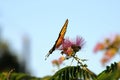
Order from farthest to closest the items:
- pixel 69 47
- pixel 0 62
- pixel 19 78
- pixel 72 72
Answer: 1. pixel 0 62
2. pixel 19 78
3. pixel 72 72
4. pixel 69 47

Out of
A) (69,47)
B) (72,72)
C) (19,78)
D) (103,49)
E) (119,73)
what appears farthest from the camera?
(19,78)

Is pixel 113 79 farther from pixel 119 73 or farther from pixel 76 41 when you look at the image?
→ pixel 76 41

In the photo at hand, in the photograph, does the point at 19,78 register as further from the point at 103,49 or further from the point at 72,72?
the point at 103,49

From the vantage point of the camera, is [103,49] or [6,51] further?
[6,51]

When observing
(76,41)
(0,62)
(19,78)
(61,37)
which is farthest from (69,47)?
(0,62)

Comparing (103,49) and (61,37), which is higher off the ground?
(61,37)

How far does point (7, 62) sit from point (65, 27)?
26.4 meters

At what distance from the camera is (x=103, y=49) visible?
10.5 ft

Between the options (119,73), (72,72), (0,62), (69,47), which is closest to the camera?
(119,73)

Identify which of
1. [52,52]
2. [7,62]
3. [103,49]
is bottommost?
[103,49]

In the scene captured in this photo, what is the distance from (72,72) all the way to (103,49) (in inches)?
58.3

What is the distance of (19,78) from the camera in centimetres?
589

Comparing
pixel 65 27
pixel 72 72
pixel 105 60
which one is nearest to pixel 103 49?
pixel 105 60

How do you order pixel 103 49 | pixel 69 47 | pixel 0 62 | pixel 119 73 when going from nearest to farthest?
pixel 119 73
pixel 103 49
pixel 69 47
pixel 0 62
